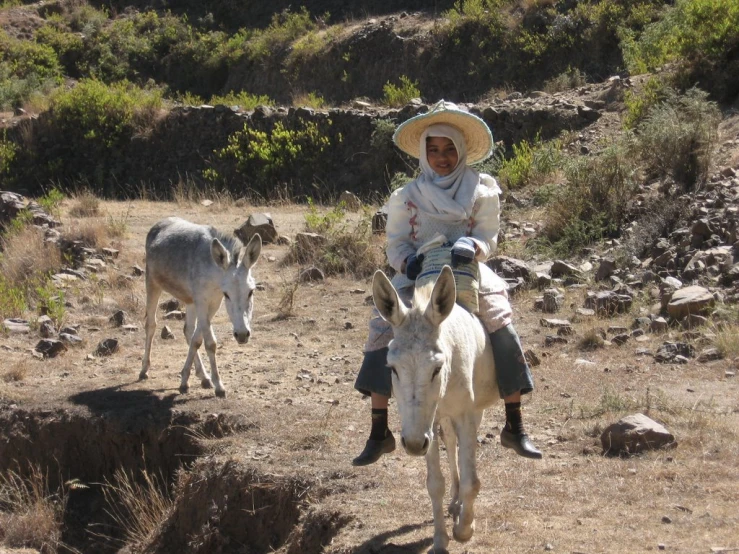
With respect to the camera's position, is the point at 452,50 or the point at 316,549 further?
Answer: the point at 452,50

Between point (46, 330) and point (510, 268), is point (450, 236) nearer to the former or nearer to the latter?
point (510, 268)

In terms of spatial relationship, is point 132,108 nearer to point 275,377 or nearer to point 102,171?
point 102,171

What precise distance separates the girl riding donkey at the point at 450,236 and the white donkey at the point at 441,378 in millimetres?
139

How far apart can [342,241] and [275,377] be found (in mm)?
4265

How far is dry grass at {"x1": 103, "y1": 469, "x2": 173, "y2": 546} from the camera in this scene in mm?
7250

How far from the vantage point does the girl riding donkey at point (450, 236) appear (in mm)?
4961

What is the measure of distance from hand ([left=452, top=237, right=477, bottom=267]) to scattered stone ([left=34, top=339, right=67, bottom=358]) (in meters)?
6.32

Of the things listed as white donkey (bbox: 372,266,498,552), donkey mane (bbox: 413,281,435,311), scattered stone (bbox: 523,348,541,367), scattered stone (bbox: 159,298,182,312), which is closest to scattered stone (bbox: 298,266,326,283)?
scattered stone (bbox: 159,298,182,312)

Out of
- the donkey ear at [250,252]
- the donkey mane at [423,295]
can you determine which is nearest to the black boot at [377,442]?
the donkey mane at [423,295]

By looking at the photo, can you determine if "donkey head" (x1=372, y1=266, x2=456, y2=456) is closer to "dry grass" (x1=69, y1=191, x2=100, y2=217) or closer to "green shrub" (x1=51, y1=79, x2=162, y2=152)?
"dry grass" (x1=69, y1=191, x2=100, y2=217)

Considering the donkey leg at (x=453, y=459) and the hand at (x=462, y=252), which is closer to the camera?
the hand at (x=462, y=252)

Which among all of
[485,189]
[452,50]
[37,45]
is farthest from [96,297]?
[37,45]

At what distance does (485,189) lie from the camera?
5188 millimetres

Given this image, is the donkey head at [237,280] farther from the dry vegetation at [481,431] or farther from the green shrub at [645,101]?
the green shrub at [645,101]
